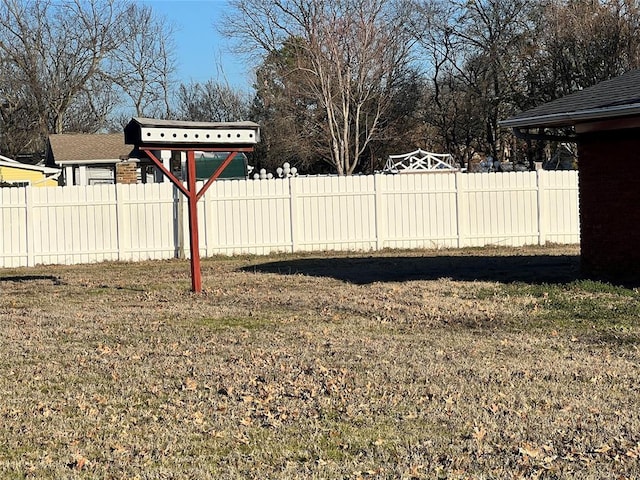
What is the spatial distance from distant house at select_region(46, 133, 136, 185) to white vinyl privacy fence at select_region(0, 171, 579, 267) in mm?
13792

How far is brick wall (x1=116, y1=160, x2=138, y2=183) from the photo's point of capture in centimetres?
3256

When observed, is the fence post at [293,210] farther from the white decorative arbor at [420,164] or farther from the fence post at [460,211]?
the white decorative arbor at [420,164]

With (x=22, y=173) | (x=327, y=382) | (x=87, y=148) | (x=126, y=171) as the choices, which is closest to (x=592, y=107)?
(x=327, y=382)

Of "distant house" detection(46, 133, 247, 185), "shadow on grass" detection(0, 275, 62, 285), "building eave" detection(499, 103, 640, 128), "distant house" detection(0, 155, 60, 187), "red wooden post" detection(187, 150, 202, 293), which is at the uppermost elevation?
"distant house" detection(46, 133, 247, 185)

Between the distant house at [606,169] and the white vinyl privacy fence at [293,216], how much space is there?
644 cm

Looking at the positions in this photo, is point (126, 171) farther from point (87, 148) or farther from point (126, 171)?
point (87, 148)

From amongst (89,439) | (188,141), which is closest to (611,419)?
(89,439)

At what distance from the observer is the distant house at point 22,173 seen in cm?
2953

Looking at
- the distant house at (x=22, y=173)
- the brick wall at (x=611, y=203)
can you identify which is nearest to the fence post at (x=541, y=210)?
the brick wall at (x=611, y=203)

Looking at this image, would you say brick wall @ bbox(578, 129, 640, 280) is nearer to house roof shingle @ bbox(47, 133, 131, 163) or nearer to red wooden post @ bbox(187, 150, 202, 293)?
red wooden post @ bbox(187, 150, 202, 293)

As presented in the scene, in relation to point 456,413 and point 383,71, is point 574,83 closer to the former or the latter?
point 383,71

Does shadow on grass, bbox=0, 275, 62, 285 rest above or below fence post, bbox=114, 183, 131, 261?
below

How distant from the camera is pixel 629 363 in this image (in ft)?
24.9

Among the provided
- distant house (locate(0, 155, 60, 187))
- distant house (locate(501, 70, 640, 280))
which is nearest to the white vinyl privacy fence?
distant house (locate(501, 70, 640, 280))
